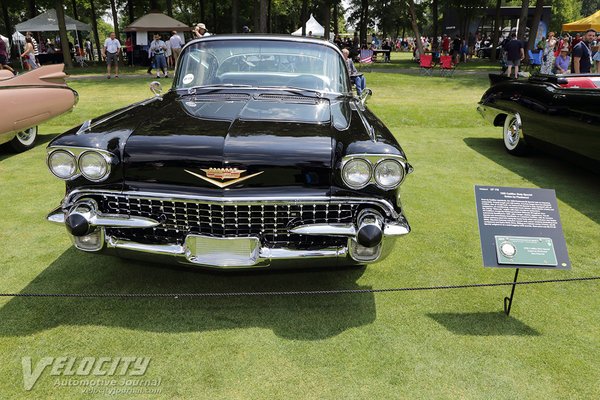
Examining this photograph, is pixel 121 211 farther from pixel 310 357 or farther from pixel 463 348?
pixel 463 348

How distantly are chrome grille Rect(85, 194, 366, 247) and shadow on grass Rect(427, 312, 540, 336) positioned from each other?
840 mm

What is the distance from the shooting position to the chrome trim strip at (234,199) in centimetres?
265

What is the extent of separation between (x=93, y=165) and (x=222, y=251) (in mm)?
940

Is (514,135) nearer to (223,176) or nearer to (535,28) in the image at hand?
(223,176)

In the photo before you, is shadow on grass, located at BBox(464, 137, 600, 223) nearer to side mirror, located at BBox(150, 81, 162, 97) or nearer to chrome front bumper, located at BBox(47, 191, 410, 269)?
chrome front bumper, located at BBox(47, 191, 410, 269)

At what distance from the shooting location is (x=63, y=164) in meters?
2.87

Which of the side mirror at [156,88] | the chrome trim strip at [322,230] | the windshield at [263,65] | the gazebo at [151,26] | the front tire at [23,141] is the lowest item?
the front tire at [23,141]

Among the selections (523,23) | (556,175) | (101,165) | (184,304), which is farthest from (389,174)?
(523,23)

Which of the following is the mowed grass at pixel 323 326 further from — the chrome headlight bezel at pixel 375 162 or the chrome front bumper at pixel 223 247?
the chrome headlight bezel at pixel 375 162

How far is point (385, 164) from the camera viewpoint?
2805 millimetres

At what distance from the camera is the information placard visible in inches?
111

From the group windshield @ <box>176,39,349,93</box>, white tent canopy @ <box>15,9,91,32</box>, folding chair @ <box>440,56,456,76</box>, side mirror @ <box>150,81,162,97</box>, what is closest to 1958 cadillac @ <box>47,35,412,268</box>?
windshield @ <box>176,39,349,93</box>

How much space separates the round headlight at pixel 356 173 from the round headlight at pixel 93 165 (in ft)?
4.63

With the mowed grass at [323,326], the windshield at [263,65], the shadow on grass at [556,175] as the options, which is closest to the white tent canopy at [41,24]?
the shadow on grass at [556,175]
